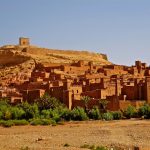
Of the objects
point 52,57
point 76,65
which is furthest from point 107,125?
point 52,57

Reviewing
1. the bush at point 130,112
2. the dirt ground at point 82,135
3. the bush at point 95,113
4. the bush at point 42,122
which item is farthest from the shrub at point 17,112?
the bush at point 130,112

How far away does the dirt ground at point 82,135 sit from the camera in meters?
25.3

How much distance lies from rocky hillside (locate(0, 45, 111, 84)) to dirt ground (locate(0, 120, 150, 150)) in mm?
19075

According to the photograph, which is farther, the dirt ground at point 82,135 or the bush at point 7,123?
the bush at point 7,123

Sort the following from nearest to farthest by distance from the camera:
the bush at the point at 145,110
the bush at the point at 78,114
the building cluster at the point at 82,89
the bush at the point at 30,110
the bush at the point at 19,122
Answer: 1. the bush at the point at 145,110
2. the bush at the point at 78,114
3. the bush at the point at 19,122
4. the building cluster at the point at 82,89
5. the bush at the point at 30,110

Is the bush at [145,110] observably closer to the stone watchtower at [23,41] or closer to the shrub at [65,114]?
the shrub at [65,114]

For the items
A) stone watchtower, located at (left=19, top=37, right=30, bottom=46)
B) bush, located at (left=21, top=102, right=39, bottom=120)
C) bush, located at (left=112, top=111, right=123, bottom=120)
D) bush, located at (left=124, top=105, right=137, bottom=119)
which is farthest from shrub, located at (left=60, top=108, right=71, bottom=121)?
stone watchtower, located at (left=19, top=37, right=30, bottom=46)

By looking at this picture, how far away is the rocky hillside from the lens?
57.6 m

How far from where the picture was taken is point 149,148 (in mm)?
23609

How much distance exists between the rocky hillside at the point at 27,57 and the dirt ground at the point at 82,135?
1908 cm

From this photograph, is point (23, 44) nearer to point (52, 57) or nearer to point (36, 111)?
point (52, 57)

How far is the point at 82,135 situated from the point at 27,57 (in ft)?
103

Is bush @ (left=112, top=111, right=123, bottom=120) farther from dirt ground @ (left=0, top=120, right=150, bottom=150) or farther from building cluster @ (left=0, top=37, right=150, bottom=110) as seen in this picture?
dirt ground @ (left=0, top=120, right=150, bottom=150)

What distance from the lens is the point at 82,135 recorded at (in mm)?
30125
